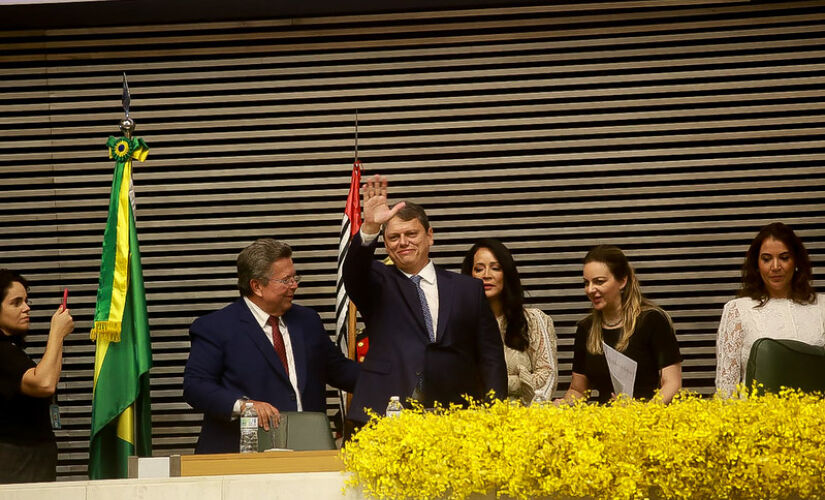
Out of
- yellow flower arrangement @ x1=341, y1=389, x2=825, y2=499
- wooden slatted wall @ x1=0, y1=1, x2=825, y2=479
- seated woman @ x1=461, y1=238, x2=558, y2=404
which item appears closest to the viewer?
yellow flower arrangement @ x1=341, y1=389, x2=825, y2=499

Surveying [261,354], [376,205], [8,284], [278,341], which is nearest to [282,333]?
[278,341]

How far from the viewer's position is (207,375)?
4.41m

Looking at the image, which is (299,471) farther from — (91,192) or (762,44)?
(762,44)

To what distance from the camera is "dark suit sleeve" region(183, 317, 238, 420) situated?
4.25 m

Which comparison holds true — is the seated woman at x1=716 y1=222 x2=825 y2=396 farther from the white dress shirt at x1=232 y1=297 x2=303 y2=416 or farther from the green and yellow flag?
the green and yellow flag

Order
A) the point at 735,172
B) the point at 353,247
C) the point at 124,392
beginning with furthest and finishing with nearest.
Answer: the point at 735,172 < the point at 124,392 < the point at 353,247

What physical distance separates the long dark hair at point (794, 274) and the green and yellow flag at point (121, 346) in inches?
108

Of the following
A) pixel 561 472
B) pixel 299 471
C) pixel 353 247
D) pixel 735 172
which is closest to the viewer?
pixel 561 472

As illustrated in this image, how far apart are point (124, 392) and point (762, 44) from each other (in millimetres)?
3927

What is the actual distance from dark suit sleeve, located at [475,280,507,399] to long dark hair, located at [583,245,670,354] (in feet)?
1.69

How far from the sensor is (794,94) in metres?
6.20

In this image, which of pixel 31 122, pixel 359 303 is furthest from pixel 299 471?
pixel 31 122

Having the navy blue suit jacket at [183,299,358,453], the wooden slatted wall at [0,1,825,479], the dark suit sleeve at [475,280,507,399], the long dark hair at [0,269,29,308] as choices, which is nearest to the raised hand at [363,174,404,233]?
the dark suit sleeve at [475,280,507,399]

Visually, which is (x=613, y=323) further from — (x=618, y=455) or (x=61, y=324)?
Answer: (x=61, y=324)
